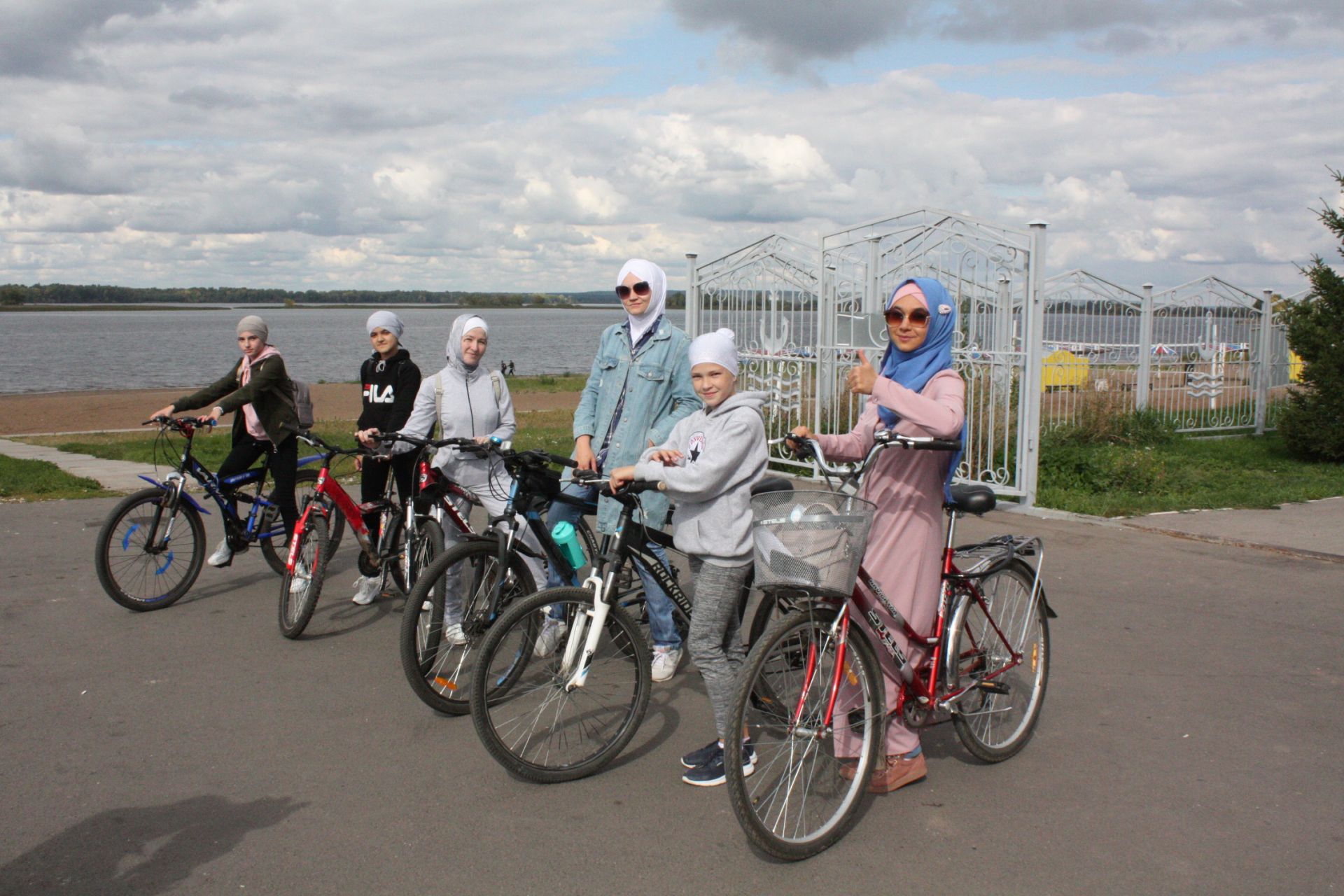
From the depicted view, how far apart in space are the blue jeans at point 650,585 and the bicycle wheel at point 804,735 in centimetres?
116

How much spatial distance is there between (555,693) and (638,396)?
1.74 metres

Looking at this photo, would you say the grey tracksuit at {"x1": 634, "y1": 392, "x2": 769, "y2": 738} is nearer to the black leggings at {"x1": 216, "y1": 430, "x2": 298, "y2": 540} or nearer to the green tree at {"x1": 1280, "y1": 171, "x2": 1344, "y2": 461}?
the black leggings at {"x1": 216, "y1": 430, "x2": 298, "y2": 540}

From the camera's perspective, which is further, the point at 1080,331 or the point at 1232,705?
the point at 1080,331

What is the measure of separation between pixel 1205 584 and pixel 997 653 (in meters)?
3.79

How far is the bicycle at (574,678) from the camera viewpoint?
13.8ft

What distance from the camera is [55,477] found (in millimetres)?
12453

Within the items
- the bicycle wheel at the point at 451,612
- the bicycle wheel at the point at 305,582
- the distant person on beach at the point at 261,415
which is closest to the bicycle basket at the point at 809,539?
the bicycle wheel at the point at 451,612

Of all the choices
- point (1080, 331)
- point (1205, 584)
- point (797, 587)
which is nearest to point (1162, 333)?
point (1080, 331)

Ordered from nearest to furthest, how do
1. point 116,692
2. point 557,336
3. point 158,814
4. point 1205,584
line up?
point 158,814
point 116,692
point 1205,584
point 557,336

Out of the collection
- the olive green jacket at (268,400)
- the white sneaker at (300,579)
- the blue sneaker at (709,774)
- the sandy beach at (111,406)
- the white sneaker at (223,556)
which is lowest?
the sandy beach at (111,406)

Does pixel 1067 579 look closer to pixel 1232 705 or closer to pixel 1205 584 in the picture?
pixel 1205 584

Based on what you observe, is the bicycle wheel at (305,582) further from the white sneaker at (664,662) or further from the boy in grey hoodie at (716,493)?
the boy in grey hoodie at (716,493)

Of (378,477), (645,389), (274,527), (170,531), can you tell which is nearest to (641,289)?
(645,389)

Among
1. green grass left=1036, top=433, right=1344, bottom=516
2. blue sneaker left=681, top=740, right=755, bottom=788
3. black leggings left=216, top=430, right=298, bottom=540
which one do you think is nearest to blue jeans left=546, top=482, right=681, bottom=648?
blue sneaker left=681, top=740, right=755, bottom=788
